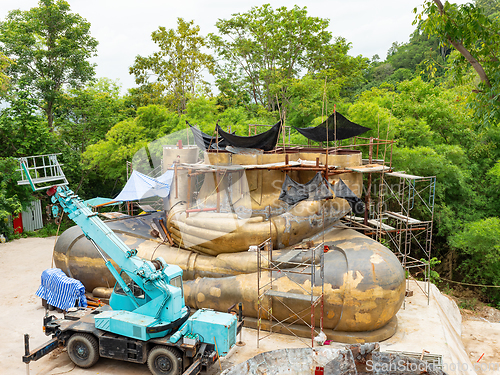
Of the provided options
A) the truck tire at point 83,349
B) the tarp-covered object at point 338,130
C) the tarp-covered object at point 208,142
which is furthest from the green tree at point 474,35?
the truck tire at point 83,349

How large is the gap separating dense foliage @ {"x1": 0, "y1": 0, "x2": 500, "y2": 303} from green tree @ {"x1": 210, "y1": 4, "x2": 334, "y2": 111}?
0.08m

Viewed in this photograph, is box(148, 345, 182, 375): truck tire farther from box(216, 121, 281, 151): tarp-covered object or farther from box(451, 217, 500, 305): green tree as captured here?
box(451, 217, 500, 305): green tree

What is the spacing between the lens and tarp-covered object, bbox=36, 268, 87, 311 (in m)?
13.3

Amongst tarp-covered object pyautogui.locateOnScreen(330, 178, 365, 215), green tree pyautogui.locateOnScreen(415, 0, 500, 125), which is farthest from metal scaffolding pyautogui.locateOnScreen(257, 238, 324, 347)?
green tree pyautogui.locateOnScreen(415, 0, 500, 125)

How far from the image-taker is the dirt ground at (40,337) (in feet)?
34.4

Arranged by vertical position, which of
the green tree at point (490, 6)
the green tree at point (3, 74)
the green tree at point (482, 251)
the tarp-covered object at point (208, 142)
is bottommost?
the green tree at point (482, 251)

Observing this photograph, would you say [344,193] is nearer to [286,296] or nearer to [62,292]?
[286,296]

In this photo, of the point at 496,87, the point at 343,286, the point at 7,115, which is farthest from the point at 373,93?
the point at 7,115

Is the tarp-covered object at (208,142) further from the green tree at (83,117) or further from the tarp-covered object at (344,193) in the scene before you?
the green tree at (83,117)

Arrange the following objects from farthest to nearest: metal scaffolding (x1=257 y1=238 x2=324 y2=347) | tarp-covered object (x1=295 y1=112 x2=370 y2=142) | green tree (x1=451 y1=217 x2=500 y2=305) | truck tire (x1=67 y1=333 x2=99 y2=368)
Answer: green tree (x1=451 y1=217 x2=500 y2=305), tarp-covered object (x1=295 y1=112 x2=370 y2=142), metal scaffolding (x1=257 y1=238 x2=324 y2=347), truck tire (x1=67 y1=333 x2=99 y2=368)

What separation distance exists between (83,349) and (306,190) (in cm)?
803

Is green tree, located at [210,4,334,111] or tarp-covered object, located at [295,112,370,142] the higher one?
green tree, located at [210,4,334,111]

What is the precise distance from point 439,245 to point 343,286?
46.8 feet

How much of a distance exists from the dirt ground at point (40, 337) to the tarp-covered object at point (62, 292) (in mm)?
707
